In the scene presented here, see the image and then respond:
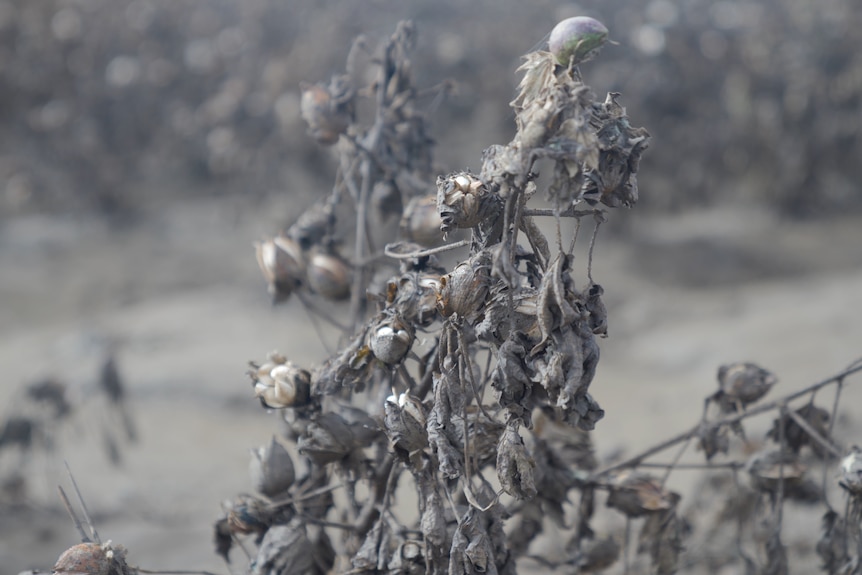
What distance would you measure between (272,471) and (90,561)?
336 millimetres

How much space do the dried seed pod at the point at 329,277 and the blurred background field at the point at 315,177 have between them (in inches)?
99.0

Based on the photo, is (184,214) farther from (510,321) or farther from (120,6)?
(510,321)

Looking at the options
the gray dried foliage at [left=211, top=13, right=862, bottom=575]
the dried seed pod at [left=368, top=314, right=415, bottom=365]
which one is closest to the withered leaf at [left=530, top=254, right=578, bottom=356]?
the gray dried foliage at [left=211, top=13, right=862, bottom=575]

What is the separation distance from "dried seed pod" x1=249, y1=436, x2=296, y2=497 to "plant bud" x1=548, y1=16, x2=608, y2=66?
2.74ft

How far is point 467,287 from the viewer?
1.21 m

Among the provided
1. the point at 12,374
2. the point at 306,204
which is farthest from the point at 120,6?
the point at 12,374

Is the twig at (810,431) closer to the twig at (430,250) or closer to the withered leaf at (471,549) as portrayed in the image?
the withered leaf at (471,549)

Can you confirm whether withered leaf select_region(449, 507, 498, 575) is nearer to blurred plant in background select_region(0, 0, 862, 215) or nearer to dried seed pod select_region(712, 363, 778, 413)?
dried seed pod select_region(712, 363, 778, 413)

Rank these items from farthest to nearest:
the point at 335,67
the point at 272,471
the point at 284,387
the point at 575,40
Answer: the point at 335,67 < the point at 272,471 < the point at 284,387 < the point at 575,40

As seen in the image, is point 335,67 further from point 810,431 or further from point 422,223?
point 810,431

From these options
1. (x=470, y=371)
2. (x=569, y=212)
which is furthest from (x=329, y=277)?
(x=569, y=212)

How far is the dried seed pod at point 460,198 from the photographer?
1.20 metres

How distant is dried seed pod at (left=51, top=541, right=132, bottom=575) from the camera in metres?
1.36

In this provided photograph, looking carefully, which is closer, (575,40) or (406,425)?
(575,40)
